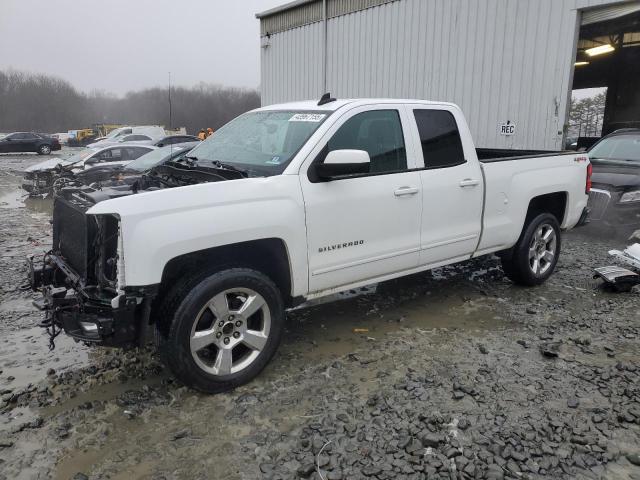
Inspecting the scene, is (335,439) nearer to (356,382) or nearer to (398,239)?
(356,382)

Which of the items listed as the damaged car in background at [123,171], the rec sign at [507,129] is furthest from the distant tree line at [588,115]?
the damaged car in background at [123,171]

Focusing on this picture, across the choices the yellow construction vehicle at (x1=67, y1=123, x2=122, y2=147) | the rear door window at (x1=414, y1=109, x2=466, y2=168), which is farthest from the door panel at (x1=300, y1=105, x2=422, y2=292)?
the yellow construction vehicle at (x1=67, y1=123, x2=122, y2=147)

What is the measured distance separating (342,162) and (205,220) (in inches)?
40.5

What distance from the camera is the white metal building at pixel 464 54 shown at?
9.62 meters

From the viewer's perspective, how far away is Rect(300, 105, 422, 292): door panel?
372 centimetres

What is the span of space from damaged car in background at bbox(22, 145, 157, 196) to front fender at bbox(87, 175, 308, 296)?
1104 cm

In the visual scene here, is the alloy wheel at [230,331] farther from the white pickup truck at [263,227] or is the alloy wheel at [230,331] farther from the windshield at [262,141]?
the windshield at [262,141]

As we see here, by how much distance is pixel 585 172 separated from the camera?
5.83 metres

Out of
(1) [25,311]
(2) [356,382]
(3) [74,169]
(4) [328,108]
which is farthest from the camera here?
(3) [74,169]

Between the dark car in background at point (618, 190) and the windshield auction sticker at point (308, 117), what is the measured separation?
19.5 feet

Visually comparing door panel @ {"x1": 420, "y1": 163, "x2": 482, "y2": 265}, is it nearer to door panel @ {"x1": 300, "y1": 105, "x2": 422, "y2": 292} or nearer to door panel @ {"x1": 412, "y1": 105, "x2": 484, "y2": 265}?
door panel @ {"x1": 412, "y1": 105, "x2": 484, "y2": 265}

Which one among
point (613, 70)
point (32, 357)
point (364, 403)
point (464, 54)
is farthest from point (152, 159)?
point (613, 70)

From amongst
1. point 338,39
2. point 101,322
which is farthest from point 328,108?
point 338,39

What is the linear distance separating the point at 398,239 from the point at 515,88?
24.8ft
